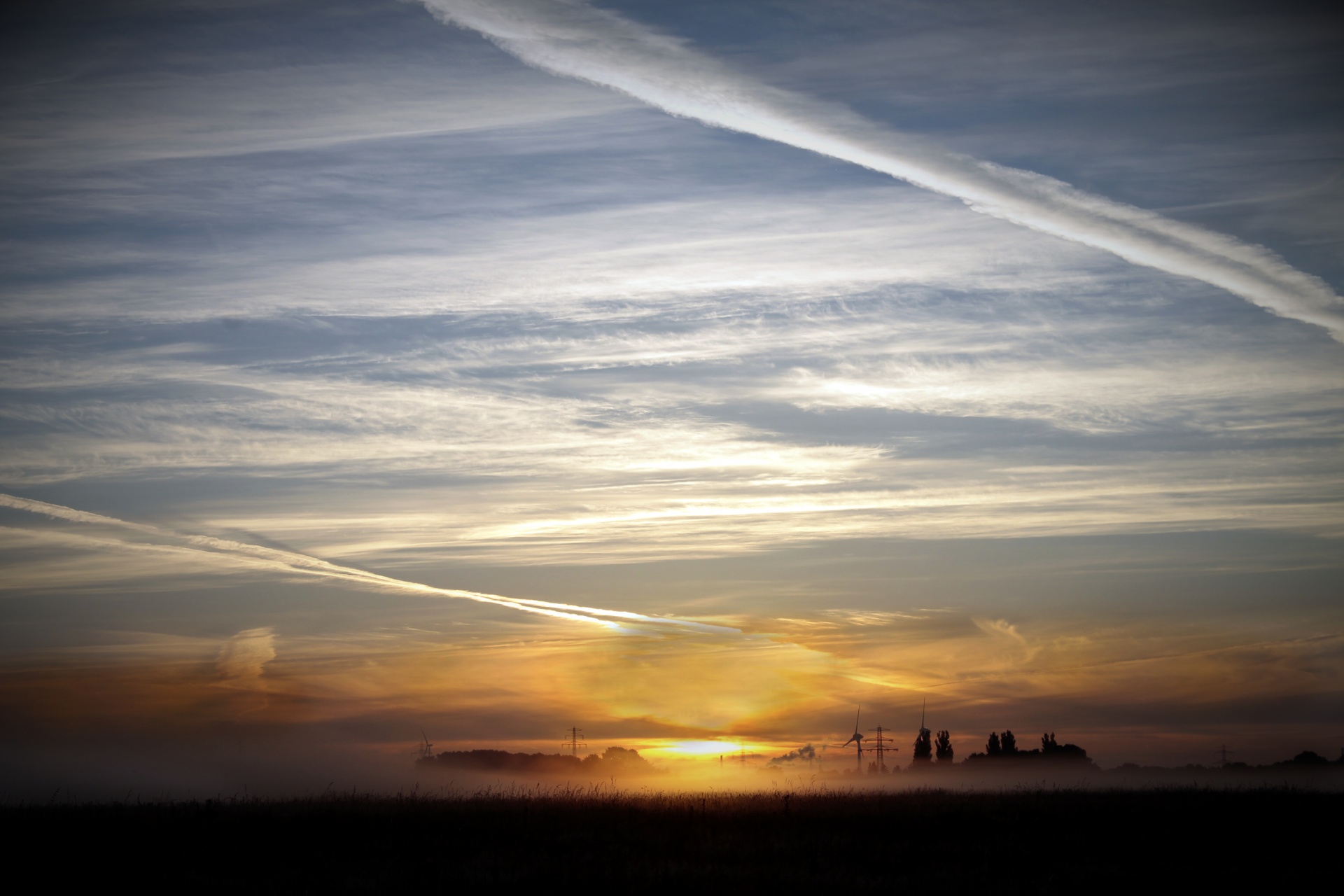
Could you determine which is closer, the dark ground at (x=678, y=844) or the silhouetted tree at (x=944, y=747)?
the dark ground at (x=678, y=844)

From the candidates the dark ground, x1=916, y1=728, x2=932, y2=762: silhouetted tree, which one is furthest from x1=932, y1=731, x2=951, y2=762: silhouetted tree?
the dark ground

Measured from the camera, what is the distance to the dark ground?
28078 mm

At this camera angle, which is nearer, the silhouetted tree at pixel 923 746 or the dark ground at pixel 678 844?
the dark ground at pixel 678 844

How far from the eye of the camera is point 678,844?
3372 centimetres

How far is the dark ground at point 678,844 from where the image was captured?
28.1 m

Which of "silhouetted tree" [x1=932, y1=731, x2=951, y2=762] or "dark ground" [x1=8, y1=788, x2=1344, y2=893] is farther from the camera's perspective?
"silhouetted tree" [x1=932, y1=731, x2=951, y2=762]

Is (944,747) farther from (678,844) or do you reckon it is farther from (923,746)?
(678,844)

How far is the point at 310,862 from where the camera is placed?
101ft

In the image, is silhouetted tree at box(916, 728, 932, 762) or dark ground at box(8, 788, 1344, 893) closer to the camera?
dark ground at box(8, 788, 1344, 893)

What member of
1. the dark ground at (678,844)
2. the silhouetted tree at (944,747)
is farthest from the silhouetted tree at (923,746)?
the dark ground at (678,844)

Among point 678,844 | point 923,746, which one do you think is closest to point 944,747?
point 923,746

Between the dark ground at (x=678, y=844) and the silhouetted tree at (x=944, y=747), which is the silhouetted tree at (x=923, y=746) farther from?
the dark ground at (x=678, y=844)

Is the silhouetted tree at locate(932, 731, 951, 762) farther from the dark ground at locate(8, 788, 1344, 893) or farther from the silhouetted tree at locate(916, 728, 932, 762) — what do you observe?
the dark ground at locate(8, 788, 1344, 893)

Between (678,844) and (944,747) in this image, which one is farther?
(944,747)
